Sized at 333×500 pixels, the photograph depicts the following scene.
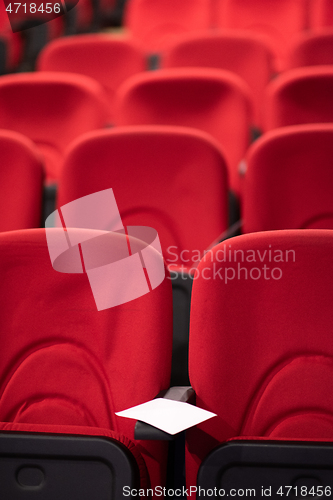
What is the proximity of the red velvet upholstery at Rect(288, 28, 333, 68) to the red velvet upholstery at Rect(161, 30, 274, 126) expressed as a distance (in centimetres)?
6

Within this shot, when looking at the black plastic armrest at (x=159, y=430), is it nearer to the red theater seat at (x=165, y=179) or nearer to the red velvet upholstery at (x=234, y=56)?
the red theater seat at (x=165, y=179)

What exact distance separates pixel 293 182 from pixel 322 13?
0.89 m

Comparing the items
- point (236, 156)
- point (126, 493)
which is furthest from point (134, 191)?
point (126, 493)

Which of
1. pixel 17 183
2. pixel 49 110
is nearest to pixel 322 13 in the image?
pixel 49 110

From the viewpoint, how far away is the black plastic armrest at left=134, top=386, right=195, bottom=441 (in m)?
0.29

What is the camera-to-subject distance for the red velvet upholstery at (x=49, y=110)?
30.9 inches

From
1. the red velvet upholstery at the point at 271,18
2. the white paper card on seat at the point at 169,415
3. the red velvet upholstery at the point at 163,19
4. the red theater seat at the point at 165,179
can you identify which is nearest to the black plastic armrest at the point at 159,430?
the white paper card on seat at the point at 169,415

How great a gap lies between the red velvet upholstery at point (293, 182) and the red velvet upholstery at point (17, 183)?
257 mm

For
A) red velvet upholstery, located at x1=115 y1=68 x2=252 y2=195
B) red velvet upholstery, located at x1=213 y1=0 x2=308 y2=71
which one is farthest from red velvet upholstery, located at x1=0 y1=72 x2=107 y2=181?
red velvet upholstery, located at x1=213 y1=0 x2=308 y2=71

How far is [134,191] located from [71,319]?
0.79ft

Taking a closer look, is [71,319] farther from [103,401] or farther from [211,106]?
[211,106]

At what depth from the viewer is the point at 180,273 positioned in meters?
0.47

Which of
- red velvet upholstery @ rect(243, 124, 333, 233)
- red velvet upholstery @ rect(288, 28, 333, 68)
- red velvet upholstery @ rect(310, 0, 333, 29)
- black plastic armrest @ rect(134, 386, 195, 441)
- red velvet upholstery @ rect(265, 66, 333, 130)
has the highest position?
red velvet upholstery @ rect(310, 0, 333, 29)

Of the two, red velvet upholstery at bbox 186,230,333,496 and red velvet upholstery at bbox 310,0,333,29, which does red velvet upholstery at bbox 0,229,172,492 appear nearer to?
red velvet upholstery at bbox 186,230,333,496
